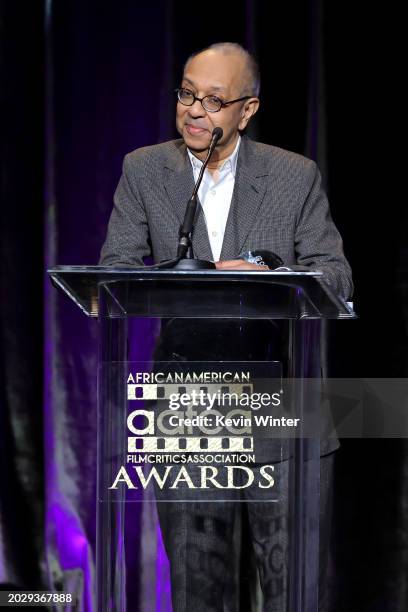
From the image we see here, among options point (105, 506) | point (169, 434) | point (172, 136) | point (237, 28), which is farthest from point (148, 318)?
point (237, 28)

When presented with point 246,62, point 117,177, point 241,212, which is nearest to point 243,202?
point 241,212

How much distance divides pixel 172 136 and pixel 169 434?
5.03ft

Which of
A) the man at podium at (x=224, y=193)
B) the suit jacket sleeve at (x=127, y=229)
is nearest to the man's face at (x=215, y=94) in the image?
the man at podium at (x=224, y=193)

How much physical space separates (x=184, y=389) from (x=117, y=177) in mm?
1506

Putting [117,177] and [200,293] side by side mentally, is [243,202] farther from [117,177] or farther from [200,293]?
[117,177]

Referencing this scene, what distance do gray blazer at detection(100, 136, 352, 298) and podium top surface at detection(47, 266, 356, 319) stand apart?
37 cm

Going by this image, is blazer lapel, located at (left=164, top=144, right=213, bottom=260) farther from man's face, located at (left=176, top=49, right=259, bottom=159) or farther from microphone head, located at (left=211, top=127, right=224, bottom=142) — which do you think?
microphone head, located at (left=211, top=127, right=224, bottom=142)

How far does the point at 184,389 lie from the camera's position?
1223 millimetres

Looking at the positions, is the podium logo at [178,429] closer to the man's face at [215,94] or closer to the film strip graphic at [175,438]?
the film strip graphic at [175,438]

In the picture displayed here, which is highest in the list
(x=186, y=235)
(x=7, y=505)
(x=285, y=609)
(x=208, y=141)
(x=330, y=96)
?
(x=330, y=96)

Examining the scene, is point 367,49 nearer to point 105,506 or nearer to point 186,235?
point 186,235

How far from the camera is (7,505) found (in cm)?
258

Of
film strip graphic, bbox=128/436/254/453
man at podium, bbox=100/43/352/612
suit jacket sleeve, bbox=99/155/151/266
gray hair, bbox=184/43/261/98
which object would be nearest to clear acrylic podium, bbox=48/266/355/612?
film strip graphic, bbox=128/436/254/453

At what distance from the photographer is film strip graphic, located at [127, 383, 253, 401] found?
1223 millimetres
